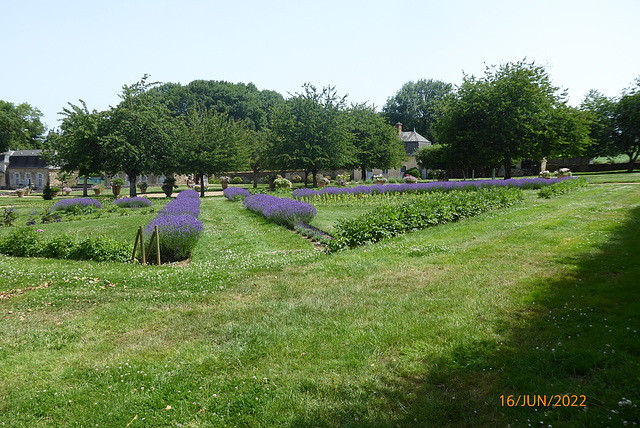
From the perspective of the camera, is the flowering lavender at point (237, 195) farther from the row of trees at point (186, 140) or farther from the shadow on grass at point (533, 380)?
the shadow on grass at point (533, 380)

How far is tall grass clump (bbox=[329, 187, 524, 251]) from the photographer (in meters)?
9.05

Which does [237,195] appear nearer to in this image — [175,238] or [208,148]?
[208,148]

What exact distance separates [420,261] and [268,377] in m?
4.27

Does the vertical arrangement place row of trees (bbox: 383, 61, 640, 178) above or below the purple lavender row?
above

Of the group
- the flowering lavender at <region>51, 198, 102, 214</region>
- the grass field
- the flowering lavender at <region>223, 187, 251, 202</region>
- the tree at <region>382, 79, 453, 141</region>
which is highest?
the tree at <region>382, 79, 453, 141</region>

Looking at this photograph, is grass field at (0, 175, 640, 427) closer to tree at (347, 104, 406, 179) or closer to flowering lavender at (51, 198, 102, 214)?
flowering lavender at (51, 198, 102, 214)

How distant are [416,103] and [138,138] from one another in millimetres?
59579

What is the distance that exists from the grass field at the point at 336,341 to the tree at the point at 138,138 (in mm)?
21763

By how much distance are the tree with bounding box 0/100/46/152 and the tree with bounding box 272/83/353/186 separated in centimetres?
4783

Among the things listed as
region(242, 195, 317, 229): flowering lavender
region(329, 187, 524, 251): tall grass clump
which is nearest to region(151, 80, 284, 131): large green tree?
region(242, 195, 317, 229): flowering lavender

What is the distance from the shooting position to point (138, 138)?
28.2 m

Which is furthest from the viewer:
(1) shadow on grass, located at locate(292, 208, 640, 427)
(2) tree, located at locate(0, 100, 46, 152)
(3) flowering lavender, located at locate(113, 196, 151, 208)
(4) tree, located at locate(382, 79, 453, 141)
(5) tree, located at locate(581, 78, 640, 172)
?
Result: (4) tree, located at locate(382, 79, 453, 141)

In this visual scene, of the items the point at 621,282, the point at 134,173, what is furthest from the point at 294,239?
the point at 134,173

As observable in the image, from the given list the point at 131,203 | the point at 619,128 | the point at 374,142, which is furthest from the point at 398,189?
the point at 619,128
